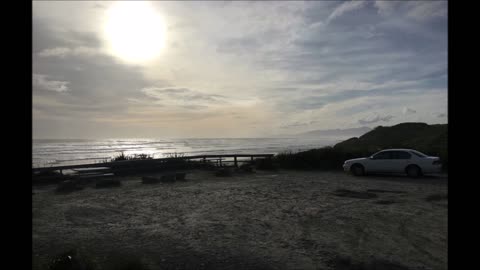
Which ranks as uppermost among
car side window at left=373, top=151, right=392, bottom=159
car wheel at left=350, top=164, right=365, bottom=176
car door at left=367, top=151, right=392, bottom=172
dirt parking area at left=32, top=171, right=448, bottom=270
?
car side window at left=373, top=151, right=392, bottom=159

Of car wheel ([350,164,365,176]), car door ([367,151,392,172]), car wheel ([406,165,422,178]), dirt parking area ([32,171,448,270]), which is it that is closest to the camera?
dirt parking area ([32,171,448,270])

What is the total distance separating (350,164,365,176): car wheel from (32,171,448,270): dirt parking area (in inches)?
163

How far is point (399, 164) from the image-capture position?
17.4m

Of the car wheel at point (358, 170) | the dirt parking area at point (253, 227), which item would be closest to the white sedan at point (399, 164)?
the car wheel at point (358, 170)

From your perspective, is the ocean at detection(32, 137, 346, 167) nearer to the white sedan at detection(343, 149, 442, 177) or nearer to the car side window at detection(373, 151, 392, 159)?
the white sedan at detection(343, 149, 442, 177)

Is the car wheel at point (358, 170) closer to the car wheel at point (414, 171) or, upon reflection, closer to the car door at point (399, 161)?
the car door at point (399, 161)

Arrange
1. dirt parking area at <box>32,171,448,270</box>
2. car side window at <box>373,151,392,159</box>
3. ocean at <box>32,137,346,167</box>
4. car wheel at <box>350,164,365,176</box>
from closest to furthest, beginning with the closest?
dirt parking area at <box>32,171,448,270</box> → car side window at <box>373,151,392,159</box> → car wheel at <box>350,164,365,176</box> → ocean at <box>32,137,346,167</box>

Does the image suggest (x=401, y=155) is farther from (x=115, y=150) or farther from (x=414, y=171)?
(x=115, y=150)

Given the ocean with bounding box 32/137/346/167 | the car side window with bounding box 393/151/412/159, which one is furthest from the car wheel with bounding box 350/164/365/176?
the ocean with bounding box 32/137/346/167

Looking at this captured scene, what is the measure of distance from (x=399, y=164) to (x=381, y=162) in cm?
89

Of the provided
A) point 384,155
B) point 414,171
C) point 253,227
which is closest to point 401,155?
Result: point 384,155

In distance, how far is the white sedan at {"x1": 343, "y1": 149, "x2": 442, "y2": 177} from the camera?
16672mm
